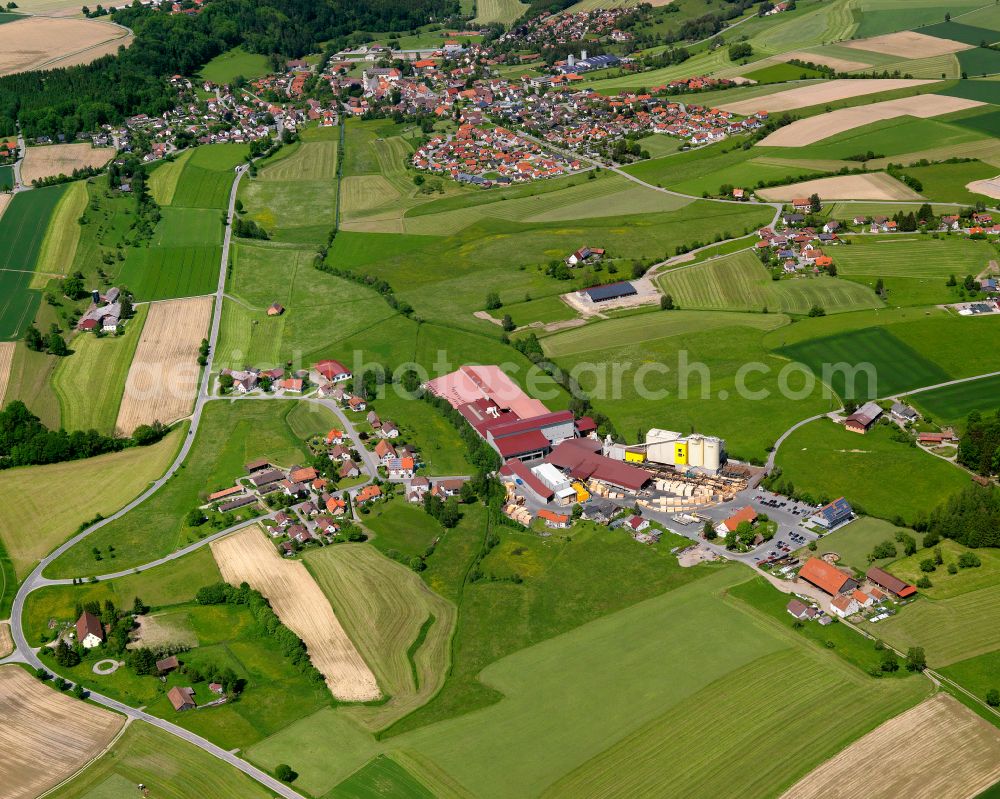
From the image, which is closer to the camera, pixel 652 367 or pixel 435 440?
pixel 435 440

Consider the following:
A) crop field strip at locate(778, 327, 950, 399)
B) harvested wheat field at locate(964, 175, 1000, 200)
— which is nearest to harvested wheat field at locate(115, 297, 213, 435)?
crop field strip at locate(778, 327, 950, 399)

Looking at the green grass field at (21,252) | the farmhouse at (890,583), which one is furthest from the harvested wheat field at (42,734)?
the green grass field at (21,252)

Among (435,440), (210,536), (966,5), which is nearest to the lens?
(210,536)

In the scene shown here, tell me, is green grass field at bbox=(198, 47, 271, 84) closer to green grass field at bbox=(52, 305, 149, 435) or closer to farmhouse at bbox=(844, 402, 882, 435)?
green grass field at bbox=(52, 305, 149, 435)

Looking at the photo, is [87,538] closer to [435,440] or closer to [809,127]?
[435,440]

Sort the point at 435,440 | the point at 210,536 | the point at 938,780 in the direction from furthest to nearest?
the point at 435,440 → the point at 210,536 → the point at 938,780

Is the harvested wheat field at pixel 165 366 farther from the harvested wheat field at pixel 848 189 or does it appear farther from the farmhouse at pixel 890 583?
the harvested wheat field at pixel 848 189

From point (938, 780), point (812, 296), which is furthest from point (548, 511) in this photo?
point (812, 296)
